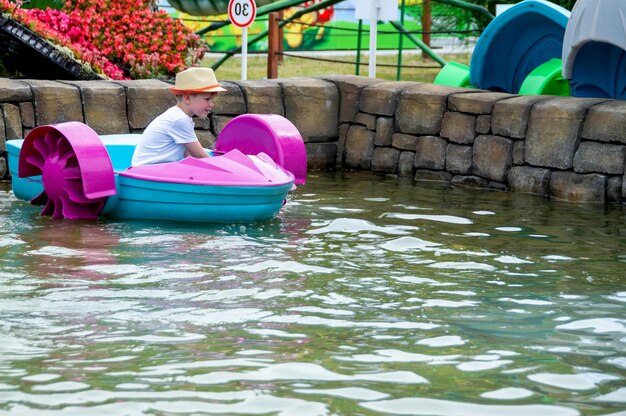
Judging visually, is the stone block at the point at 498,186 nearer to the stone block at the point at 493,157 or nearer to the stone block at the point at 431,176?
the stone block at the point at 493,157

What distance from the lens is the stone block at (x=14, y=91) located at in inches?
359

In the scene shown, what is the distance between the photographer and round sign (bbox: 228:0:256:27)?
11656 millimetres

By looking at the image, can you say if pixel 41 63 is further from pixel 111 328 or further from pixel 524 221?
pixel 111 328

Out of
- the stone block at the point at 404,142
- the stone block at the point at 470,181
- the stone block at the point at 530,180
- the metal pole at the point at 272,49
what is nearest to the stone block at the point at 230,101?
the stone block at the point at 404,142

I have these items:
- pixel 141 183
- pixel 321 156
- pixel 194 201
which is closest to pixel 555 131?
pixel 321 156

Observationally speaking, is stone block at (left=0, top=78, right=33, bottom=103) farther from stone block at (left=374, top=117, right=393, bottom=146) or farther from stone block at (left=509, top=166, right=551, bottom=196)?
stone block at (left=509, top=166, right=551, bottom=196)

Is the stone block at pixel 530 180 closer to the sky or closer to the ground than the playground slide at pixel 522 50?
closer to the ground

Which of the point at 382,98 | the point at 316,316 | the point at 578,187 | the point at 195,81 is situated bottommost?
the point at 316,316

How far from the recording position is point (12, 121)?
30.1 feet

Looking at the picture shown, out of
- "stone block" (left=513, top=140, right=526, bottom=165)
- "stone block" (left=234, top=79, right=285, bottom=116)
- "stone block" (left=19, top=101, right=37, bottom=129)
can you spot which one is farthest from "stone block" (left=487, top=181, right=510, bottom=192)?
"stone block" (left=19, top=101, right=37, bottom=129)

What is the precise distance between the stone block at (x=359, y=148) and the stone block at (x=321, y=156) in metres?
0.14

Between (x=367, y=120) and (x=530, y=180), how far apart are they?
1.90 metres

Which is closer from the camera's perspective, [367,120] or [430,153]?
[430,153]

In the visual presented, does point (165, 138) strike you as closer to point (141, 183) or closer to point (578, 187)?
point (141, 183)
